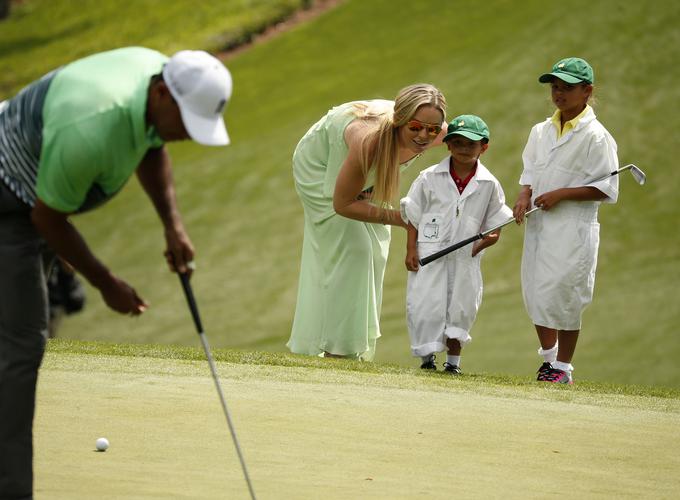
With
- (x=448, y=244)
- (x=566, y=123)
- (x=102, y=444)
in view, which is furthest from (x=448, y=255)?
(x=102, y=444)

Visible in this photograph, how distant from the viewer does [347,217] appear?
704cm

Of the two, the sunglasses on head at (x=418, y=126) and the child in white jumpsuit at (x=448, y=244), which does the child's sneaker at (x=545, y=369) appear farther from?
the sunglasses on head at (x=418, y=126)

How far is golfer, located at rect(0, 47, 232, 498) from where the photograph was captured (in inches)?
144

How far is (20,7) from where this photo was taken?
36312mm

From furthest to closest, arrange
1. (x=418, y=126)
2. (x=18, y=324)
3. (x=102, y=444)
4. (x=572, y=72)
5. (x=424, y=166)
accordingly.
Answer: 1. (x=424, y=166)
2. (x=572, y=72)
3. (x=418, y=126)
4. (x=102, y=444)
5. (x=18, y=324)

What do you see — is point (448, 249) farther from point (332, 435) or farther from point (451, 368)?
point (332, 435)

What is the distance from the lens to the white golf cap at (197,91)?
3.70 meters

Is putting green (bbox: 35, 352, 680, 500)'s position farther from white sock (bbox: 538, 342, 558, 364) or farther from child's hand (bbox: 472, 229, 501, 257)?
child's hand (bbox: 472, 229, 501, 257)

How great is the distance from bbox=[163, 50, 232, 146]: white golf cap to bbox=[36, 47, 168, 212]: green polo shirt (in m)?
0.11

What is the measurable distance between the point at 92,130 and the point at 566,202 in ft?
13.8

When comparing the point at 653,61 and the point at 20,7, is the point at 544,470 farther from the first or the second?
the point at 20,7

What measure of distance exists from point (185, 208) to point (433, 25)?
6914 mm

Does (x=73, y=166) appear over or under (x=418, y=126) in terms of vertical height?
over

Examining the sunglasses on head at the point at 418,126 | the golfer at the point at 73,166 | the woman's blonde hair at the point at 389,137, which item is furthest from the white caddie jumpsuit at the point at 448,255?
the golfer at the point at 73,166
